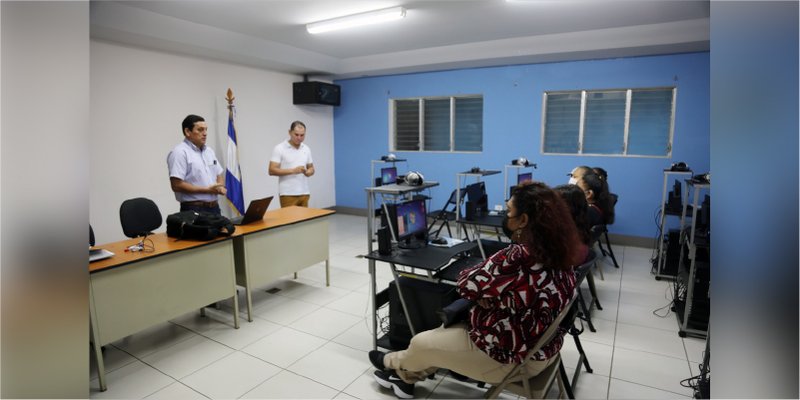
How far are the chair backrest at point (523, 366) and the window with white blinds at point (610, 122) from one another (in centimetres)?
474

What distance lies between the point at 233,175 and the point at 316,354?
12.7 ft

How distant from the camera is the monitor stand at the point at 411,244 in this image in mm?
3113

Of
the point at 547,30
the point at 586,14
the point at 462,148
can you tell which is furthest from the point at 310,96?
the point at 586,14

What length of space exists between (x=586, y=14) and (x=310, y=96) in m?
4.49

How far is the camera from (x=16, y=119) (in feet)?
1.22

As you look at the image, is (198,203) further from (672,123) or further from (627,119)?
(672,123)

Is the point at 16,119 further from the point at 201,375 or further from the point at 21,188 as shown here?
the point at 201,375

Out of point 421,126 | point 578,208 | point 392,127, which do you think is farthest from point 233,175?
point 578,208

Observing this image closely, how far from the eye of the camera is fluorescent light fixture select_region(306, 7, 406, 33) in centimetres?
456

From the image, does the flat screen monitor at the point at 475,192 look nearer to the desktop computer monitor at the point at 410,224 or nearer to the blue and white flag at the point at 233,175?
the desktop computer monitor at the point at 410,224

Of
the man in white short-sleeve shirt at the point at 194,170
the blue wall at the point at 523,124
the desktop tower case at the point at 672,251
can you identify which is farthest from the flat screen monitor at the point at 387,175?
the desktop tower case at the point at 672,251

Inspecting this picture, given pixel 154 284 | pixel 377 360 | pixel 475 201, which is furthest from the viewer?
pixel 475 201

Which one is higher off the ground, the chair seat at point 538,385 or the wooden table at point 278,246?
the wooden table at point 278,246

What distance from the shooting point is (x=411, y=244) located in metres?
3.15
